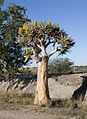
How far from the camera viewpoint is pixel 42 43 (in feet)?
63.1

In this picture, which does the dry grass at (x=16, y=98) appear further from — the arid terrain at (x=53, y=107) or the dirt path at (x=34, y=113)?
the dirt path at (x=34, y=113)

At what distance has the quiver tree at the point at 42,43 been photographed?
745 inches

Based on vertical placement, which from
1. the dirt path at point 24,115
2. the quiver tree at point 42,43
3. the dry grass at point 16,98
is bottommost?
the dirt path at point 24,115

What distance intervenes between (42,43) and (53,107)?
3.54 meters

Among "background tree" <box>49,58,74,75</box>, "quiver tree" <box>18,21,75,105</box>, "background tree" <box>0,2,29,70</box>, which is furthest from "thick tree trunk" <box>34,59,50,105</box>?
"background tree" <box>49,58,74,75</box>

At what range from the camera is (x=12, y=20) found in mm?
23484

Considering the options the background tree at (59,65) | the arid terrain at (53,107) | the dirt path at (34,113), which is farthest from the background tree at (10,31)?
the background tree at (59,65)

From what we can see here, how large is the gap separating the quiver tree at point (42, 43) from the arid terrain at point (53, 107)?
3.33 feet

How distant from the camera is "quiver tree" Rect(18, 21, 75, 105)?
18922mm

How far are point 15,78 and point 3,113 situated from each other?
32.4 feet

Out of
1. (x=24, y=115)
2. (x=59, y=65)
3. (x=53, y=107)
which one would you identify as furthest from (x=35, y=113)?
(x=59, y=65)

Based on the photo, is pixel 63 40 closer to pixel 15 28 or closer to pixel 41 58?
pixel 41 58

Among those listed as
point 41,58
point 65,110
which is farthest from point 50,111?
point 41,58

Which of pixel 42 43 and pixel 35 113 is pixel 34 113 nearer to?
pixel 35 113
